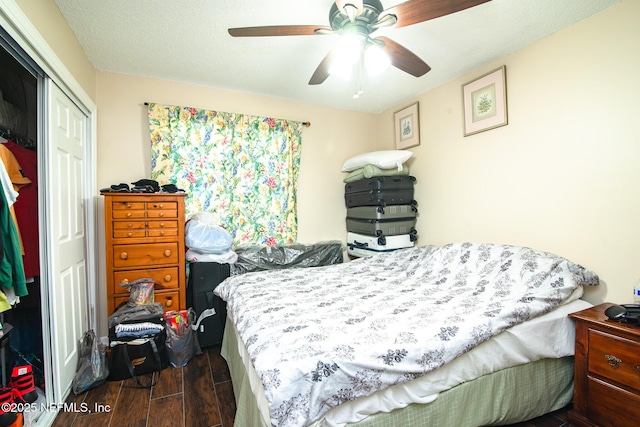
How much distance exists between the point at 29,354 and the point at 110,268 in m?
0.75

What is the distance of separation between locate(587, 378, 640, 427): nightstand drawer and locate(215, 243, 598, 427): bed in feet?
0.52

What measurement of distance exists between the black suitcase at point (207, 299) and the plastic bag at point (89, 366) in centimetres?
65

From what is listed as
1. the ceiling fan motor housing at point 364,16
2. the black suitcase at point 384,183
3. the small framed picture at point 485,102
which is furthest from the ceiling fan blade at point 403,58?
the black suitcase at point 384,183

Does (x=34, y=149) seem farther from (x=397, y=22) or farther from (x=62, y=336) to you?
(x=397, y=22)

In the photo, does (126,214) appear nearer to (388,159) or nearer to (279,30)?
(279,30)

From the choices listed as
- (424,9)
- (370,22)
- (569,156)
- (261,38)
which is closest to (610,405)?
(569,156)

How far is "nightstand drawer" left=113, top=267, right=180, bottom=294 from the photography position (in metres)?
2.21

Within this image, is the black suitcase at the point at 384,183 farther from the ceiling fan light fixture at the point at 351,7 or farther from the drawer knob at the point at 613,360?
the drawer knob at the point at 613,360

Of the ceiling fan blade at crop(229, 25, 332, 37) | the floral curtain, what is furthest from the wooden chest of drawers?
the ceiling fan blade at crop(229, 25, 332, 37)

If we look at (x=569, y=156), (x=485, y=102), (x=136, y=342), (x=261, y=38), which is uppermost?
(x=261, y=38)

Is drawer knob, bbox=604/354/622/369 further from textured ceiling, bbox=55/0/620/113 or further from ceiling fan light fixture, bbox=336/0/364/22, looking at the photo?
ceiling fan light fixture, bbox=336/0/364/22

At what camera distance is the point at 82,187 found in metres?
2.20

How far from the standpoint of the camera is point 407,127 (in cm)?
323

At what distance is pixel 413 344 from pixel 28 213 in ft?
7.67
